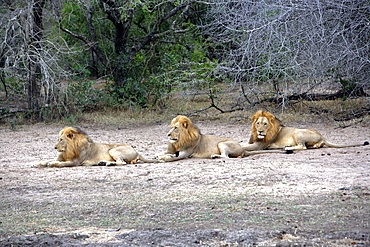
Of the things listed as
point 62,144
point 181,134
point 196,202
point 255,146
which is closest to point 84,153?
point 62,144

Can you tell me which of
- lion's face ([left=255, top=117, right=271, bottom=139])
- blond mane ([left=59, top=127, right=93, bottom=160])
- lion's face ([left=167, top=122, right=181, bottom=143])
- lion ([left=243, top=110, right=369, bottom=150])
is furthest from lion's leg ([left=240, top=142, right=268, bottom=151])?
blond mane ([left=59, top=127, right=93, bottom=160])

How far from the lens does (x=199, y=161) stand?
8906mm

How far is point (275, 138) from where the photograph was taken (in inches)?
392

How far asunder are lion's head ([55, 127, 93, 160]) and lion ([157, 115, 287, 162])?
1.39 m

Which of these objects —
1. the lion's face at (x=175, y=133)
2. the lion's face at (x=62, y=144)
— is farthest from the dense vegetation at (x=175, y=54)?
the lion's face at (x=62, y=144)

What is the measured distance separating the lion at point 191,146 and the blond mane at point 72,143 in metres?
1.37

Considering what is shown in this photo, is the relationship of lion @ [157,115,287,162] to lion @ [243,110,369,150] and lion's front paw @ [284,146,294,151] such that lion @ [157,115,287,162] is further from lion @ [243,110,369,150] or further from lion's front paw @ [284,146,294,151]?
lion @ [243,110,369,150]

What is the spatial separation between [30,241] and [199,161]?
4908mm

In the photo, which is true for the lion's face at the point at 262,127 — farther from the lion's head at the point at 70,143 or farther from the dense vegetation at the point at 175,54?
the lion's head at the point at 70,143

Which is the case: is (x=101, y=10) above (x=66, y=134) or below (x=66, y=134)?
above

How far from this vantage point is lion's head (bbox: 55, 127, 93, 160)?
8.67m

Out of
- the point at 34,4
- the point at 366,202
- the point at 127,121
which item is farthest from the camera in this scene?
the point at 127,121

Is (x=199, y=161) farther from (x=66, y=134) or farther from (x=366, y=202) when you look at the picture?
(x=366, y=202)

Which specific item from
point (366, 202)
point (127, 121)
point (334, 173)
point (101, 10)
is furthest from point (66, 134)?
point (101, 10)
